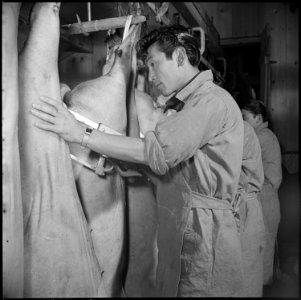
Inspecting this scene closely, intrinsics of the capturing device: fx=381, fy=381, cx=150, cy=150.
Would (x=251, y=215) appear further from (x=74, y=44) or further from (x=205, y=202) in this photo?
(x=74, y=44)

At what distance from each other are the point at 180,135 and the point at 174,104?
1.17ft

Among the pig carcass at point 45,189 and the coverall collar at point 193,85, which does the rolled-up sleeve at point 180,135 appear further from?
the pig carcass at point 45,189

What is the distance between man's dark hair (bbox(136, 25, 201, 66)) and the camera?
53.5 inches

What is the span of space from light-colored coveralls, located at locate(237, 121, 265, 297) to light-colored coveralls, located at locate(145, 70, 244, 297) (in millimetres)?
649

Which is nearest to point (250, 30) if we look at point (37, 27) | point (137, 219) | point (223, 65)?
point (223, 65)

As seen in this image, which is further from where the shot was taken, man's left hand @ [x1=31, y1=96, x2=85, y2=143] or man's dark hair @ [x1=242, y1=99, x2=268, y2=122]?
man's dark hair @ [x1=242, y1=99, x2=268, y2=122]

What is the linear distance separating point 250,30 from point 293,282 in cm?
250

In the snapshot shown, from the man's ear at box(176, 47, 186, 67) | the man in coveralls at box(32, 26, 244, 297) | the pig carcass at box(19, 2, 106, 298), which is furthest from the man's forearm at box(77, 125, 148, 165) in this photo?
the man's ear at box(176, 47, 186, 67)

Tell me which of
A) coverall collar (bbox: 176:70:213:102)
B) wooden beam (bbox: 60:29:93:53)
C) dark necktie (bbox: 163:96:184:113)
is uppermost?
wooden beam (bbox: 60:29:93:53)

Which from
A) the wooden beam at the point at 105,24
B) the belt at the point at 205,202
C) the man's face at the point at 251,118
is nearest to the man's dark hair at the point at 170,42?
the wooden beam at the point at 105,24

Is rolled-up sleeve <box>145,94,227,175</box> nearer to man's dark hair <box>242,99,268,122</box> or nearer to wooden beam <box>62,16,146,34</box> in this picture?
wooden beam <box>62,16,146,34</box>

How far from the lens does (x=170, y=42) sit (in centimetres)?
136

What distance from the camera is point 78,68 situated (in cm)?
196

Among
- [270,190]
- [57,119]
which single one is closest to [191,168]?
[57,119]
